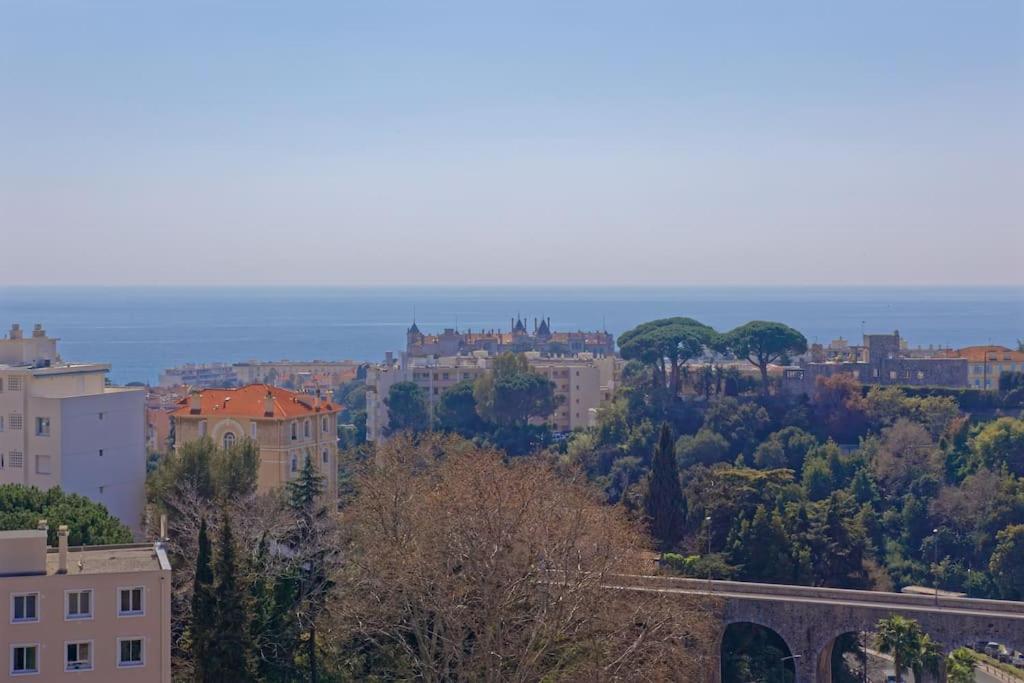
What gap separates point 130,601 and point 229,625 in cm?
213

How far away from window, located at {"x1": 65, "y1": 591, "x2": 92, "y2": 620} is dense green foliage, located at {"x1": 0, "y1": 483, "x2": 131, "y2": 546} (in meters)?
4.24

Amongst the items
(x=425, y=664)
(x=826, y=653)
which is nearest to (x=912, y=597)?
(x=826, y=653)

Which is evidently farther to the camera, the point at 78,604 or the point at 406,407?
the point at 406,407

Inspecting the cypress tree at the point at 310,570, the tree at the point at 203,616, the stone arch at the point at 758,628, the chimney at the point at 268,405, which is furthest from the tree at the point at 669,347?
the tree at the point at 203,616

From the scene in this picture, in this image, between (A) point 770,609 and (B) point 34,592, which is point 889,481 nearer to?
(A) point 770,609

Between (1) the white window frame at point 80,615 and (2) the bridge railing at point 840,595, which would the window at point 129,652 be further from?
(2) the bridge railing at point 840,595

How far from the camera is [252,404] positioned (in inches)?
1538

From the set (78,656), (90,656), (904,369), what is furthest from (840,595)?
(904,369)

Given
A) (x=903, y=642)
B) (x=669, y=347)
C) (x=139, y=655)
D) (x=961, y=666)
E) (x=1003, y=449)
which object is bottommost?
(x=961, y=666)

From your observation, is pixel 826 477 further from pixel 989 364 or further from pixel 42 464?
pixel 42 464

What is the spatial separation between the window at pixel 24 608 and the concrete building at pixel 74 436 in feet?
41.1

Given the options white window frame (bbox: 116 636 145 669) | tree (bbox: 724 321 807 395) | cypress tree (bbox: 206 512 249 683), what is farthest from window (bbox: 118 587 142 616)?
tree (bbox: 724 321 807 395)

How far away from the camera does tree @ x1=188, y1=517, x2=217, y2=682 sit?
22.0m

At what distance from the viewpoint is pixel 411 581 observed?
23078 millimetres
